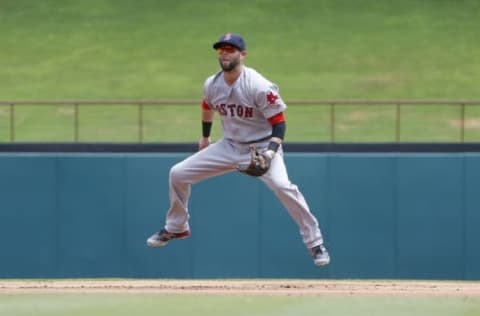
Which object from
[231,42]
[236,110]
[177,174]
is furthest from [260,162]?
[231,42]

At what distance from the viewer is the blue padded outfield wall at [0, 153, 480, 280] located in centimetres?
1545

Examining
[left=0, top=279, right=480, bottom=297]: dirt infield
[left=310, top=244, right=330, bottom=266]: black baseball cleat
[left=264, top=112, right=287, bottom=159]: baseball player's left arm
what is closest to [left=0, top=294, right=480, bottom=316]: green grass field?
[left=0, top=279, right=480, bottom=297]: dirt infield

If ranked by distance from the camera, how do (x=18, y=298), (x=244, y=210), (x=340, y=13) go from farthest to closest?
(x=340, y=13), (x=244, y=210), (x=18, y=298)

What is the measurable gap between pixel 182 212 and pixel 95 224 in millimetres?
5352

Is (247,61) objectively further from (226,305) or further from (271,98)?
(226,305)

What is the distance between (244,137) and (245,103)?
1.25 feet

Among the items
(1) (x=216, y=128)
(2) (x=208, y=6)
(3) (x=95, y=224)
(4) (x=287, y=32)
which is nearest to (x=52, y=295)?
(3) (x=95, y=224)

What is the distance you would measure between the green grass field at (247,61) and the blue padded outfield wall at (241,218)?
390cm

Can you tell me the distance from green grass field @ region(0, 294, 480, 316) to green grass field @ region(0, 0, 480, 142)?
34.2 feet

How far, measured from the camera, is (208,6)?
99.0ft

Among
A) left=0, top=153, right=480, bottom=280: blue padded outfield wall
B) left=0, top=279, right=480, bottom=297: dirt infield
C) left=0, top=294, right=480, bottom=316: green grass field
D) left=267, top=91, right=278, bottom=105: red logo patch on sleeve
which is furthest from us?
left=0, top=153, right=480, bottom=280: blue padded outfield wall

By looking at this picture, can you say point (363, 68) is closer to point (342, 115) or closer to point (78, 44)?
point (342, 115)

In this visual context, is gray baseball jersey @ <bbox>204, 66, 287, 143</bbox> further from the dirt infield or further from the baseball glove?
the dirt infield

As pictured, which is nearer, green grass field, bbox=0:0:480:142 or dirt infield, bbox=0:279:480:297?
dirt infield, bbox=0:279:480:297
